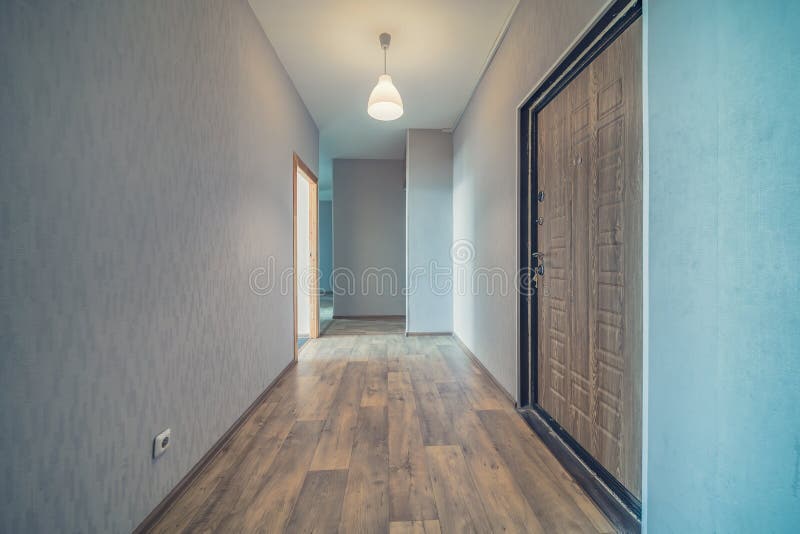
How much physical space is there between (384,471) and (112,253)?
4.70 ft

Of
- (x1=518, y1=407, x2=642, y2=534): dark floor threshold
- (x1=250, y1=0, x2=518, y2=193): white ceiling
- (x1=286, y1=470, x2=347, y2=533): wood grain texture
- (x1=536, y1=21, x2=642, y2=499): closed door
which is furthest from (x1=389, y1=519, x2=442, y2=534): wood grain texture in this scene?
(x1=250, y1=0, x2=518, y2=193): white ceiling

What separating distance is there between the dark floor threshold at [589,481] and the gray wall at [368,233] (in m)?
4.44

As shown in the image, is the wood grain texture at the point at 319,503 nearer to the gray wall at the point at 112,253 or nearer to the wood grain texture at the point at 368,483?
the wood grain texture at the point at 368,483

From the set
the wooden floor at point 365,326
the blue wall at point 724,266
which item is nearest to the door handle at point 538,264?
the blue wall at point 724,266

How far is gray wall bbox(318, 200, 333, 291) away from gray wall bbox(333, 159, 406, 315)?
4.44m

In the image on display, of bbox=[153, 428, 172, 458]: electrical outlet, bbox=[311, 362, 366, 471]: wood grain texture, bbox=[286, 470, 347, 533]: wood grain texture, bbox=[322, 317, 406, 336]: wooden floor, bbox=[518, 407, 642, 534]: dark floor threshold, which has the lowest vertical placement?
bbox=[322, 317, 406, 336]: wooden floor

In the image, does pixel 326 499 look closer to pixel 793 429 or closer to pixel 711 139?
pixel 793 429

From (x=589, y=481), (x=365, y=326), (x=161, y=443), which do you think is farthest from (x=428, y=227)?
(x=161, y=443)

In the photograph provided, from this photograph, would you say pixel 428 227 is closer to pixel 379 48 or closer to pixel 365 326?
pixel 365 326

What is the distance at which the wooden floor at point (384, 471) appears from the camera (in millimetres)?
1311

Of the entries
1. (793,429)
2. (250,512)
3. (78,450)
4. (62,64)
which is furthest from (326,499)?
(62,64)

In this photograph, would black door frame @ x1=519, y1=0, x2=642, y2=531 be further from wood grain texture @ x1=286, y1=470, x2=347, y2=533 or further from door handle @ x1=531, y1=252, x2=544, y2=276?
wood grain texture @ x1=286, y1=470, x2=347, y2=533

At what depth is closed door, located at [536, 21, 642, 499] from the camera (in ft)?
4.33

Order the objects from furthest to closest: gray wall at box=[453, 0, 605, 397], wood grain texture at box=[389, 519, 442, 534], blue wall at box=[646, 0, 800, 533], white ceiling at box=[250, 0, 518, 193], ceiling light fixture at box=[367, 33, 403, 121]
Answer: ceiling light fixture at box=[367, 33, 403, 121] → white ceiling at box=[250, 0, 518, 193] → gray wall at box=[453, 0, 605, 397] → wood grain texture at box=[389, 519, 442, 534] → blue wall at box=[646, 0, 800, 533]
